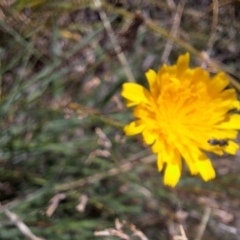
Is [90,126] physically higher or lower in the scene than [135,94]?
lower

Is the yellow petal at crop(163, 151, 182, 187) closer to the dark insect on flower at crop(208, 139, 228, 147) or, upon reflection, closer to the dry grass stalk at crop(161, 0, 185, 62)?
the dark insect on flower at crop(208, 139, 228, 147)

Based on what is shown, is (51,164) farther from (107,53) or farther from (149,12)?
(149,12)

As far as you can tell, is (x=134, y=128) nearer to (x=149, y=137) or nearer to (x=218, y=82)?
(x=149, y=137)

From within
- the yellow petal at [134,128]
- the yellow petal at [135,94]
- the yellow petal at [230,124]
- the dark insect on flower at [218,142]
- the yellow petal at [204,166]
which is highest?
the yellow petal at [135,94]

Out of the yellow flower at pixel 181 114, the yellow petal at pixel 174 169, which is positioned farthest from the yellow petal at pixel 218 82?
the yellow petal at pixel 174 169

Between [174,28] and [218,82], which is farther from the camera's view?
[174,28]

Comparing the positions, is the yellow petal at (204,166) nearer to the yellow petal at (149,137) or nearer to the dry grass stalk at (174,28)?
the yellow petal at (149,137)

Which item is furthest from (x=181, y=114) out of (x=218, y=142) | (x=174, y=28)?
(x=174, y=28)

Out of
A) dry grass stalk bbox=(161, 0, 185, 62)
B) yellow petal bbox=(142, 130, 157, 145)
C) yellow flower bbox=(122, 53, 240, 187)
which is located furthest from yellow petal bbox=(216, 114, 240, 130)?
dry grass stalk bbox=(161, 0, 185, 62)
